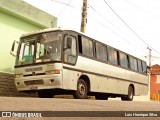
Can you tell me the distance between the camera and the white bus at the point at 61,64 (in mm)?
14250

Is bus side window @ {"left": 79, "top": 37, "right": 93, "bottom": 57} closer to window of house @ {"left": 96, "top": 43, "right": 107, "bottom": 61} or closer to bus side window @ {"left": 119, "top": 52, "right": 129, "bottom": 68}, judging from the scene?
window of house @ {"left": 96, "top": 43, "right": 107, "bottom": 61}

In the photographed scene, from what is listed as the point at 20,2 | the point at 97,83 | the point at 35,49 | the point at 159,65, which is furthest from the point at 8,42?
the point at 159,65

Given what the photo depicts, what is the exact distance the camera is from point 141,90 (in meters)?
23.5

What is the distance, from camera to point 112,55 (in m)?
18.9

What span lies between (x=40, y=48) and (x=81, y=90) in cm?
242

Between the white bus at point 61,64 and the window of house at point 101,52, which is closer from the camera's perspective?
the white bus at point 61,64

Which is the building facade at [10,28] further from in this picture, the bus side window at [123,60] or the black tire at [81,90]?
the bus side window at [123,60]

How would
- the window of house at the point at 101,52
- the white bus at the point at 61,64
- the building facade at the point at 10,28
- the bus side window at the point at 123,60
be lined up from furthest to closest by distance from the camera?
the bus side window at the point at 123,60 → the building facade at the point at 10,28 → the window of house at the point at 101,52 → the white bus at the point at 61,64

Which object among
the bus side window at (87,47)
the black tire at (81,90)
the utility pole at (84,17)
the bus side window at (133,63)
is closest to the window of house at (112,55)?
the bus side window at (87,47)

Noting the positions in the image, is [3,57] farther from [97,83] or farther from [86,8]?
[86,8]

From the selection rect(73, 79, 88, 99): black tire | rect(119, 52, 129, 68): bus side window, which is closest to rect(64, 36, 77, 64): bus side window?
rect(73, 79, 88, 99): black tire

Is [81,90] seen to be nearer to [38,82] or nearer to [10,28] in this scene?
[38,82]

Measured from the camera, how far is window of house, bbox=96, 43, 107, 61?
1708 cm

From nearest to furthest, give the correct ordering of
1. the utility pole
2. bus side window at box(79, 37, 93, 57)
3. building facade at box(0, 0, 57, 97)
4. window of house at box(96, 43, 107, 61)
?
bus side window at box(79, 37, 93, 57) < window of house at box(96, 43, 107, 61) < building facade at box(0, 0, 57, 97) < the utility pole
